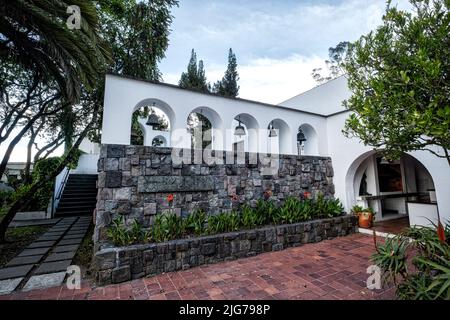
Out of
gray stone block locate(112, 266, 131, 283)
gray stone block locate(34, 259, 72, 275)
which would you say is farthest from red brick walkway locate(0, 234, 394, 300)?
gray stone block locate(34, 259, 72, 275)

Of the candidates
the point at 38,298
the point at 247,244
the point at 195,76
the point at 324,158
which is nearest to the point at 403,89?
the point at 247,244

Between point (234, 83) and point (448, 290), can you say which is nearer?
point (448, 290)

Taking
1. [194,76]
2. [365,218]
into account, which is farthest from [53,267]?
[194,76]

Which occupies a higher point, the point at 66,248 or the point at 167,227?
the point at 167,227

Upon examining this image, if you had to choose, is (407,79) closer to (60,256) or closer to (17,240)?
(60,256)

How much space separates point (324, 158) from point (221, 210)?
4.32m

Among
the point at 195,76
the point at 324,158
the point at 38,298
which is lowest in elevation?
the point at 38,298

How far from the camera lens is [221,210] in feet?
16.4

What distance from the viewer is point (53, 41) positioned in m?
3.63

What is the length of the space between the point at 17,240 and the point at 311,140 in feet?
30.5

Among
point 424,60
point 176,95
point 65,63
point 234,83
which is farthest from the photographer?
point 234,83

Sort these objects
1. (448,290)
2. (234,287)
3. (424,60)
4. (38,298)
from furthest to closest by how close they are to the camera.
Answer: (234,287) → (38,298) → (424,60) → (448,290)

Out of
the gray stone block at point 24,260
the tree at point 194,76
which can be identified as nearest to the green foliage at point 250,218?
the gray stone block at point 24,260

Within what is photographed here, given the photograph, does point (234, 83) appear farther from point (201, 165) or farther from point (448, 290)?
point (448, 290)
